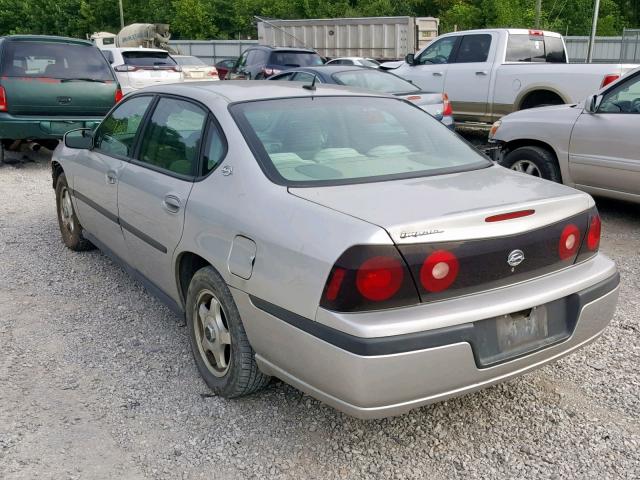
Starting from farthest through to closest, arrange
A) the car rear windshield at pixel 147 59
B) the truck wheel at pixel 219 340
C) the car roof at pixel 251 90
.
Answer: the car rear windshield at pixel 147 59 → the car roof at pixel 251 90 → the truck wheel at pixel 219 340

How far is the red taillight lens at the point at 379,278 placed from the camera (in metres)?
2.42

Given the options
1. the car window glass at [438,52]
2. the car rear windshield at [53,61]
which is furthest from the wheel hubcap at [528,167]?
the car rear windshield at [53,61]

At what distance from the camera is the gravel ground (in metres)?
2.77

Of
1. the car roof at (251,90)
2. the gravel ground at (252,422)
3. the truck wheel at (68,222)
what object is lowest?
the gravel ground at (252,422)

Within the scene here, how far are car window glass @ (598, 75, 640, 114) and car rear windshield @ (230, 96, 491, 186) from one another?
2.99 meters

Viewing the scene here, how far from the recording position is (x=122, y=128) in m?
4.42

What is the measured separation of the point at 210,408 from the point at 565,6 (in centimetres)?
3312

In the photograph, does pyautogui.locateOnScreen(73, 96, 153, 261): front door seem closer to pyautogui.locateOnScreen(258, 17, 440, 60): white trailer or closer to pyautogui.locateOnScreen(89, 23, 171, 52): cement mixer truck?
pyautogui.locateOnScreen(258, 17, 440, 60): white trailer

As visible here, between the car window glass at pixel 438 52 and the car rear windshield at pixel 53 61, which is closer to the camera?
the car rear windshield at pixel 53 61

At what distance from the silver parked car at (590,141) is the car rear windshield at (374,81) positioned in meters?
3.16

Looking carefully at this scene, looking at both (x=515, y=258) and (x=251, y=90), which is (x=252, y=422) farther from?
(x=251, y=90)

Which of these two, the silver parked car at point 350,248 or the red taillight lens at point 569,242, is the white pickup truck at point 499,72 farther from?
the red taillight lens at point 569,242

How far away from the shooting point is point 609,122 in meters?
6.06

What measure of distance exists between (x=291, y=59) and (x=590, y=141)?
10663 mm
